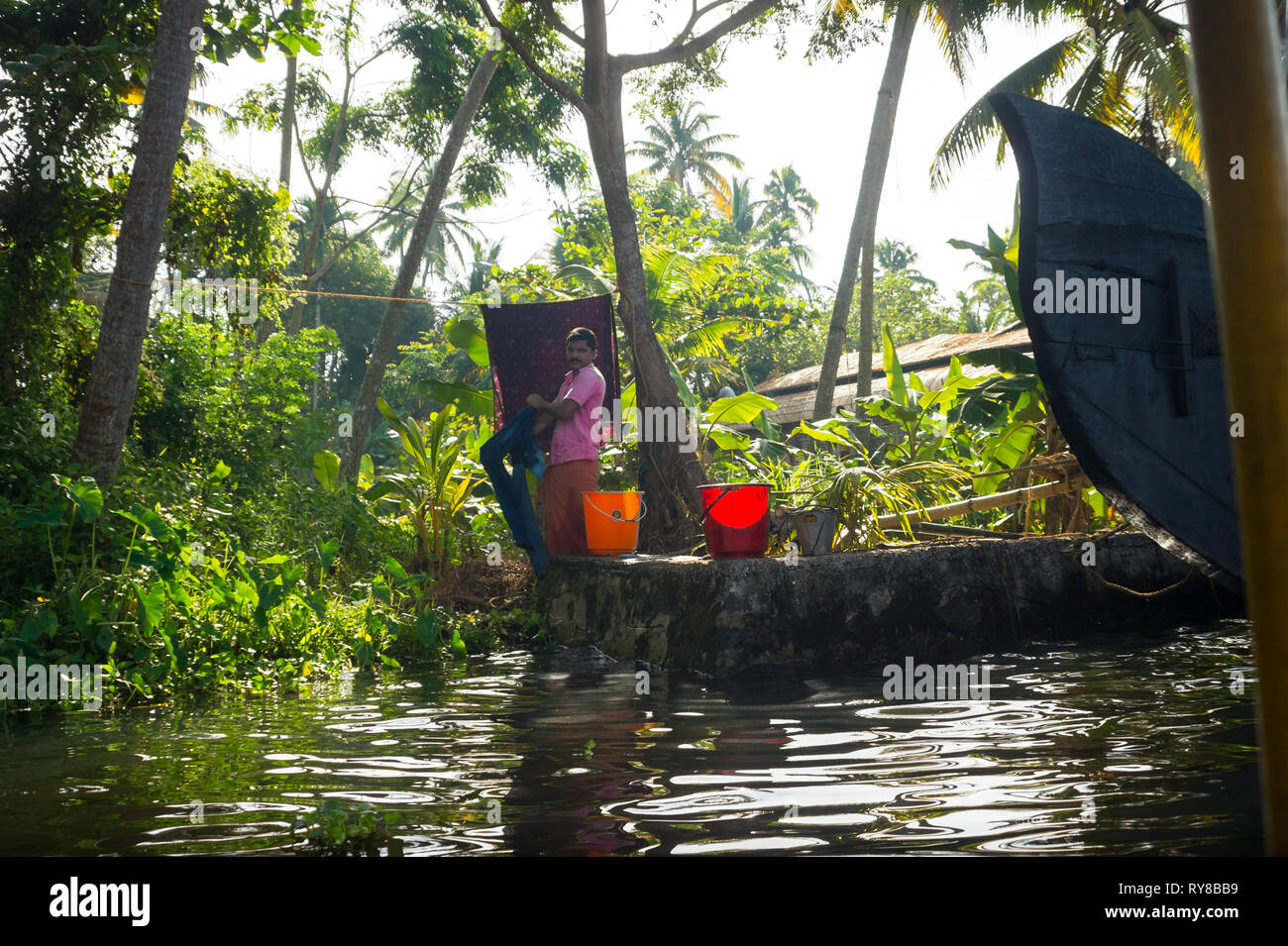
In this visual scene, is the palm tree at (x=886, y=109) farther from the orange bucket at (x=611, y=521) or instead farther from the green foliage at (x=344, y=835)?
the green foliage at (x=344, y=835)

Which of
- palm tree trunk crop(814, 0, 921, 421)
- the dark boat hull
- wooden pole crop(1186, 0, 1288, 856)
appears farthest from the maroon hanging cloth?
wooden pole crop(1186, 0, 1288, 856)

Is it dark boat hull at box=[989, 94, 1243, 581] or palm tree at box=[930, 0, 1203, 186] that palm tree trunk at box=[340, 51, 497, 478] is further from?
dark boat hull at box=[989, 94, 1243, 581]

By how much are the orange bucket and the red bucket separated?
1542 mm

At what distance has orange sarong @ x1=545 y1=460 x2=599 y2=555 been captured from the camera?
7.33 m

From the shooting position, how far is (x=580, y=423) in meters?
7.24

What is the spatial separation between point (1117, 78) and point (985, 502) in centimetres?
1021

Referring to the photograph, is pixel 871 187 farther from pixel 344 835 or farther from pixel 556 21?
pixel 344 835

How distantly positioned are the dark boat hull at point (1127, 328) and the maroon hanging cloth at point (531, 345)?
12.7 ft

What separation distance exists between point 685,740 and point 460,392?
578 centimetres

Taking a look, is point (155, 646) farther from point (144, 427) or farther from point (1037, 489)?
point (1037, 489)

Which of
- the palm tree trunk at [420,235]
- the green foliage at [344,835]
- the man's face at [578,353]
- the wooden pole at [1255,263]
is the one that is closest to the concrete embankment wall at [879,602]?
the man's face at [578,353]

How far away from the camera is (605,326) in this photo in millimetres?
7754

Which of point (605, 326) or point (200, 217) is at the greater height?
point (200, 217)
